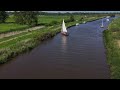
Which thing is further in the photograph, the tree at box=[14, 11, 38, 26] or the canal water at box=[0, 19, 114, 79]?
the tree at box=[14, 11, 38, 26]

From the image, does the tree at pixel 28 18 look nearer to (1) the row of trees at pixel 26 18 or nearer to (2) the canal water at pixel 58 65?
(1) the row of trees at pixel 26 18

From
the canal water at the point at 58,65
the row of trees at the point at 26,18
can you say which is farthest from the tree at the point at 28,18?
the canal water at the point at 58,65

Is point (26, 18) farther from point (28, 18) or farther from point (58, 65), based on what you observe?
point (58, 65)

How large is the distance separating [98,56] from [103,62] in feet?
12.7

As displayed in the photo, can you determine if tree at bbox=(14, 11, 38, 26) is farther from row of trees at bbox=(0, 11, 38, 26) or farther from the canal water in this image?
the canal water

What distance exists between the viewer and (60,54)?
119 feet

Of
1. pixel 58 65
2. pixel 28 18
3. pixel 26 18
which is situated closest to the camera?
pixel 58 65

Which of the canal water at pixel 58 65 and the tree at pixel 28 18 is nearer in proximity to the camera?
the canal water at pixel 58 65

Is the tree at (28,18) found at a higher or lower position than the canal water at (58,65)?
higher

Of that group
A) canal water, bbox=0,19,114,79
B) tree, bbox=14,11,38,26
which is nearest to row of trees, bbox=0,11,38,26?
tree, bbox=14,11,38,26

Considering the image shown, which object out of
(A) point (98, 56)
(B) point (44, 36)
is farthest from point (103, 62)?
(B) point (44, 36)

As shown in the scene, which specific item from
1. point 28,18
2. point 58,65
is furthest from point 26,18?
point 58,65

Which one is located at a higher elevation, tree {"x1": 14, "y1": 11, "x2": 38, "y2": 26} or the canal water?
tree {"x1": 14, "y1": 11, "x2": 38, "y2": 26}
